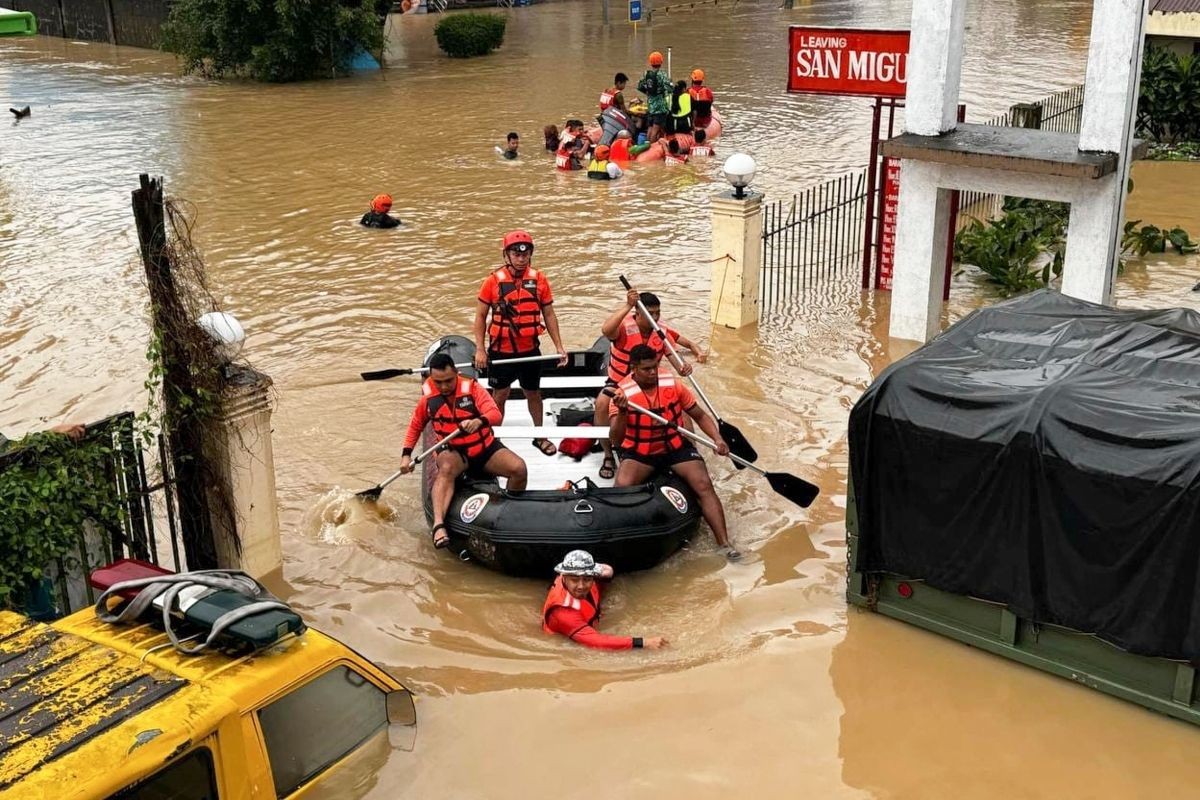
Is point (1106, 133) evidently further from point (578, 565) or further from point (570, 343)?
point (578, 565)

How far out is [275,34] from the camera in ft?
103

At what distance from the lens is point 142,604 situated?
5.52 meters

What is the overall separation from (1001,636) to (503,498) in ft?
11.3

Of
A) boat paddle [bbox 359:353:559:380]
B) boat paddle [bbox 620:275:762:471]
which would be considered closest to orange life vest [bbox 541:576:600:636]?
boat paddle [bbox 620:275:762:471]

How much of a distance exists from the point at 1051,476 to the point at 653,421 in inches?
116

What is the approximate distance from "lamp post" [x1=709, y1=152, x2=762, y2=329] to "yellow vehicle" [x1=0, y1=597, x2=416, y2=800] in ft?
28.7

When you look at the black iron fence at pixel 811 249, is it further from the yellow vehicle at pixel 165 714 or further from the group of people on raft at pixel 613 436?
the yellow vehicle at pixel 165 714

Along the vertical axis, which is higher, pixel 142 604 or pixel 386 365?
pixel 142 604

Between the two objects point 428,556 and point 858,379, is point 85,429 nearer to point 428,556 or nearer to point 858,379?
point 428,556

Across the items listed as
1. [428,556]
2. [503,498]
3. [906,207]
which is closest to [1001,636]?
[503,498]

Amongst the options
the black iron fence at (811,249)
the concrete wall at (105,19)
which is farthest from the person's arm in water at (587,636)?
the concrete wall at (105,19)

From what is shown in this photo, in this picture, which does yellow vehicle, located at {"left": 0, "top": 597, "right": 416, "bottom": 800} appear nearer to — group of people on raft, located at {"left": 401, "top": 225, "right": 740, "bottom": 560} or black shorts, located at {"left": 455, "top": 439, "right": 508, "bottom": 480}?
group of people on raft, located at {"left": 401, "top": 225, "right": 740, "bottom": 560}

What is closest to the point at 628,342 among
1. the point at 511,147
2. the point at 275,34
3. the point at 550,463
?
the point at 550,463

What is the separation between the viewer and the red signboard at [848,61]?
44.4 feet
